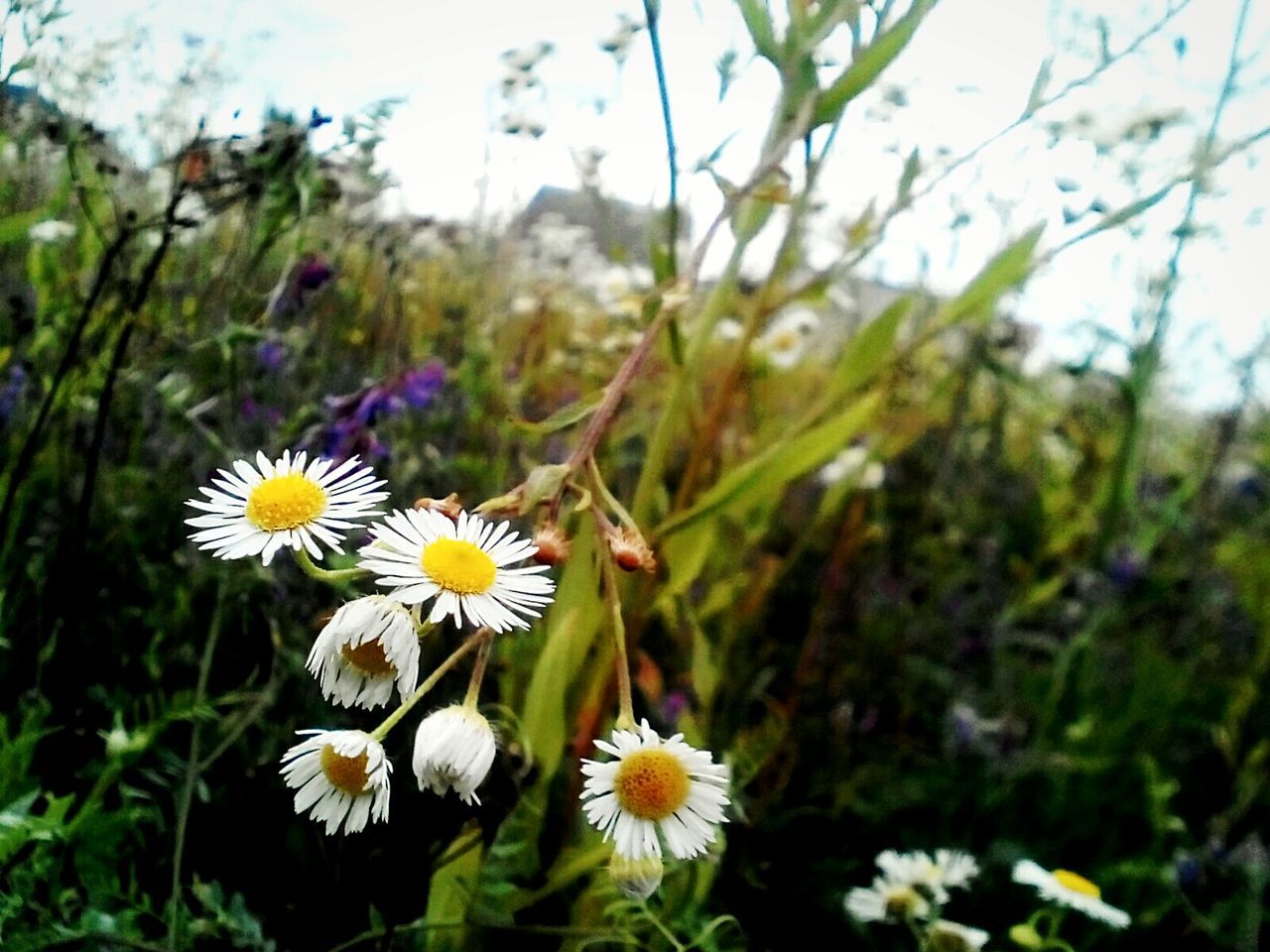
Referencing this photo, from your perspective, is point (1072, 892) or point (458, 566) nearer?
point (458, 566)

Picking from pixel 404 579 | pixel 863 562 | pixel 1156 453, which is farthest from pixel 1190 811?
pixel 404 579

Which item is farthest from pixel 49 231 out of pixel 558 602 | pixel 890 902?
pixel 890 902

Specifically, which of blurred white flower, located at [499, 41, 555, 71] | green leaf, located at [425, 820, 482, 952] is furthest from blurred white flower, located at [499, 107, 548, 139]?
green leaf, located at [425, 820, 482, 952]

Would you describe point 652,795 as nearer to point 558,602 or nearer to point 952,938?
point 558,602

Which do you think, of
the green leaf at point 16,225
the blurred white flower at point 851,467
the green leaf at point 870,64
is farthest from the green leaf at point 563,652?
the blurred white flower at point 851,467

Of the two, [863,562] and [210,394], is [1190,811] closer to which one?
[863,562]

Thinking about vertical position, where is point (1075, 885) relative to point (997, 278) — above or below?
below
